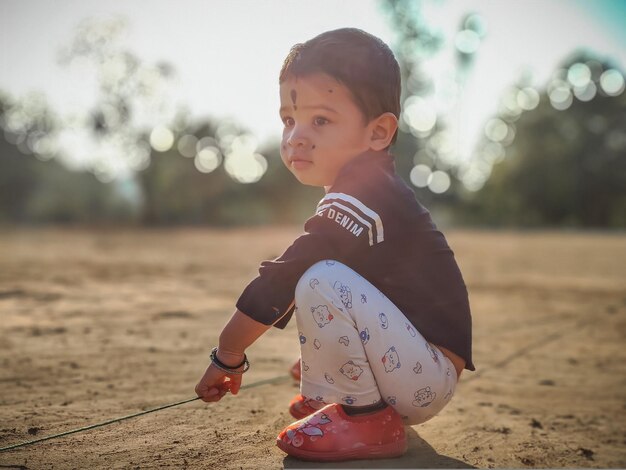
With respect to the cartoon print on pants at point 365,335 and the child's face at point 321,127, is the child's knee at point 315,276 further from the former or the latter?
the child's face at point 321,127

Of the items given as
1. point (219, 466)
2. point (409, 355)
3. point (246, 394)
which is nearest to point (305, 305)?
point (409, 355)

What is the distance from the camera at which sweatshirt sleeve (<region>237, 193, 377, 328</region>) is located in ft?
5.31

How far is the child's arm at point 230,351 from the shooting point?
1.62m

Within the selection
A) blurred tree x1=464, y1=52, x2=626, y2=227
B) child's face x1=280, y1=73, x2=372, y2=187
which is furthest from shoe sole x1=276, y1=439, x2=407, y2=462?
blurred tree x1=464, y1=52, x2=626, y2=227

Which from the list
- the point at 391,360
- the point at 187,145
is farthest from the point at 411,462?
the point at 187,145

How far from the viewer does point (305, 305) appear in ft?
5.32

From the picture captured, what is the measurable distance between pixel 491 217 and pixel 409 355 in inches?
1312

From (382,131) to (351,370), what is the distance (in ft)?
2.21

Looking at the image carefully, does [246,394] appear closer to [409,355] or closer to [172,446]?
[172,446]

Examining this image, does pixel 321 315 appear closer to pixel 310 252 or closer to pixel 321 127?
pixel 310 252

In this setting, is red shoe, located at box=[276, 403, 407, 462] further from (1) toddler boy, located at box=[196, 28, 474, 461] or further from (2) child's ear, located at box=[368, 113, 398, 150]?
(2) child's ear, located at box=[368, 113, 398, 150]

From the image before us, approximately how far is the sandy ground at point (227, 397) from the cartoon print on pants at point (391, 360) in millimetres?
240

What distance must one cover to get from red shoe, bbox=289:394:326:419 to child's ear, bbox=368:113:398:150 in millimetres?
818

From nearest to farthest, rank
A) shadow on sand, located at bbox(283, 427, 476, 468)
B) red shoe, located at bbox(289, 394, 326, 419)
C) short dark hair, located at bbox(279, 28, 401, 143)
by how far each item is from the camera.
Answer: shadow on sand, located at bbox(283, 427, 476, 468), short dark hair, located at bbox(279, 28, 401, 143), red shoe, located at bbox(289, 394, 326, 419)
